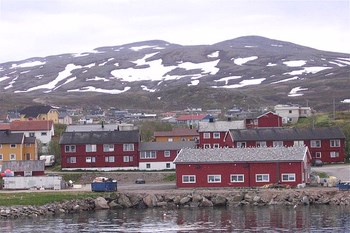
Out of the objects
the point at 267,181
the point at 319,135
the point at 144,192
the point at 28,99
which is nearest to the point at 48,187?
the point at 144,192

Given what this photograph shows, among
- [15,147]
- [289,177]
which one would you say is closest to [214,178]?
[289,177]

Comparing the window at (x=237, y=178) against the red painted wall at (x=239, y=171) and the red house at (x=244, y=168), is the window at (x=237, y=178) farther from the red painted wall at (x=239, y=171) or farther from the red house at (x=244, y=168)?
the red painted wall at (x=239, y=171)

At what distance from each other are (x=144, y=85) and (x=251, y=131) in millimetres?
127677

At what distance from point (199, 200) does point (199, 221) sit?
6.64 m

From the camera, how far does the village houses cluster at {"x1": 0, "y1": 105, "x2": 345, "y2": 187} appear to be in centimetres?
5162

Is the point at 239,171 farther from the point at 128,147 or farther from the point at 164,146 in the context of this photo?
the point at 128,147

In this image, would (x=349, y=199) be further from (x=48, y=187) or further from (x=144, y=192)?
(x=48, y=187)

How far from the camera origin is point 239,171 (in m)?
51.8

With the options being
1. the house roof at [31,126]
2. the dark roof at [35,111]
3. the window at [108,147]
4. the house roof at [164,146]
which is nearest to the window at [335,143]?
the house roof at [164,146]

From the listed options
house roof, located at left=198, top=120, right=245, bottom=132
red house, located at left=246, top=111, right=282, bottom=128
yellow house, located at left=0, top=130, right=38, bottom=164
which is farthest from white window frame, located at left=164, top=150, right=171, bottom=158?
red house, located at left=246, top=111, right=282, bottom=128

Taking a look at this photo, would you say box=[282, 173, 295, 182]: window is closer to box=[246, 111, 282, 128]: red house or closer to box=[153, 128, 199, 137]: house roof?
box=[246, 111, 282, 128]: red house

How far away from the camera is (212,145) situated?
2758 inches

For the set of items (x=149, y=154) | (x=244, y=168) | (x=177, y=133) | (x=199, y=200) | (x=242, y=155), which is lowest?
(x=199, y=200)

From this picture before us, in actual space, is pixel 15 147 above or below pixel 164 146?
above
